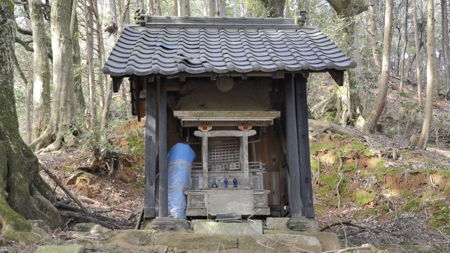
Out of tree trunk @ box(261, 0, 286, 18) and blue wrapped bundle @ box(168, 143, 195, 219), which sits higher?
tree trunk @ box(261, 0, 286, 18)

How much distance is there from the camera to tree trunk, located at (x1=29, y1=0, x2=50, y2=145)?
14.6 m

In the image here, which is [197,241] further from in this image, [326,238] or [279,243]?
[326,238]

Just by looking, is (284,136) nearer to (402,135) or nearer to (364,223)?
(364,223)

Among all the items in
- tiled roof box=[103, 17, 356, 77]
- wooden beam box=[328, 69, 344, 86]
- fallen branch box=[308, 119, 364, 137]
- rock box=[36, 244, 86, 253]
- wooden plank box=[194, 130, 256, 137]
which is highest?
tiled roof box=[103, 17, 356, 77]

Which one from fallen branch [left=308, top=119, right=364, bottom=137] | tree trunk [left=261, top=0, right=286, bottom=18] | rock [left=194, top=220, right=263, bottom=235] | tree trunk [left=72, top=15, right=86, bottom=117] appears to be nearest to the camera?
rock [left=194, top=220, right=263, bottom=235]

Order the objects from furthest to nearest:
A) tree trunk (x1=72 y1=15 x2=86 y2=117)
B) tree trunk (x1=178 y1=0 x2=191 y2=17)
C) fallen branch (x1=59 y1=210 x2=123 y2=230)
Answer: tree trunk (x1=72 y1=15 x2=86 y2=117) → tree trunk (x1=178 y1=0 x2=191 y2=17) → fallen branch (x1=59 y1=210 x2=123 y2=230)

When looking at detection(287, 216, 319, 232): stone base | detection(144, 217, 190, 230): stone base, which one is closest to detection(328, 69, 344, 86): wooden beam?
detection(287, 216, 319, 232): stone base

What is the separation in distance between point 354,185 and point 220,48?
6886 millimetres

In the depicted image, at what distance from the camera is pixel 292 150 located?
7.18 m

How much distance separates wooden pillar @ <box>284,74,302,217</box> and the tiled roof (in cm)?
55

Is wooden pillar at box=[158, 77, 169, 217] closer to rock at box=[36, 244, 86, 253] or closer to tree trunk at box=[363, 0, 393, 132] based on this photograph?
rock at box=[36, 244, 86, 253]

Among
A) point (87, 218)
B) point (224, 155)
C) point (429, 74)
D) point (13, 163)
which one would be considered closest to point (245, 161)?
point (224, 155)

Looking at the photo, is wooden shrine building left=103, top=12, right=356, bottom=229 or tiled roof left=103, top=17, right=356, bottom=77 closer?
tiled roof left=103, top=17, right=356, bottom=77

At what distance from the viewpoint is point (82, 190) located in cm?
1166
